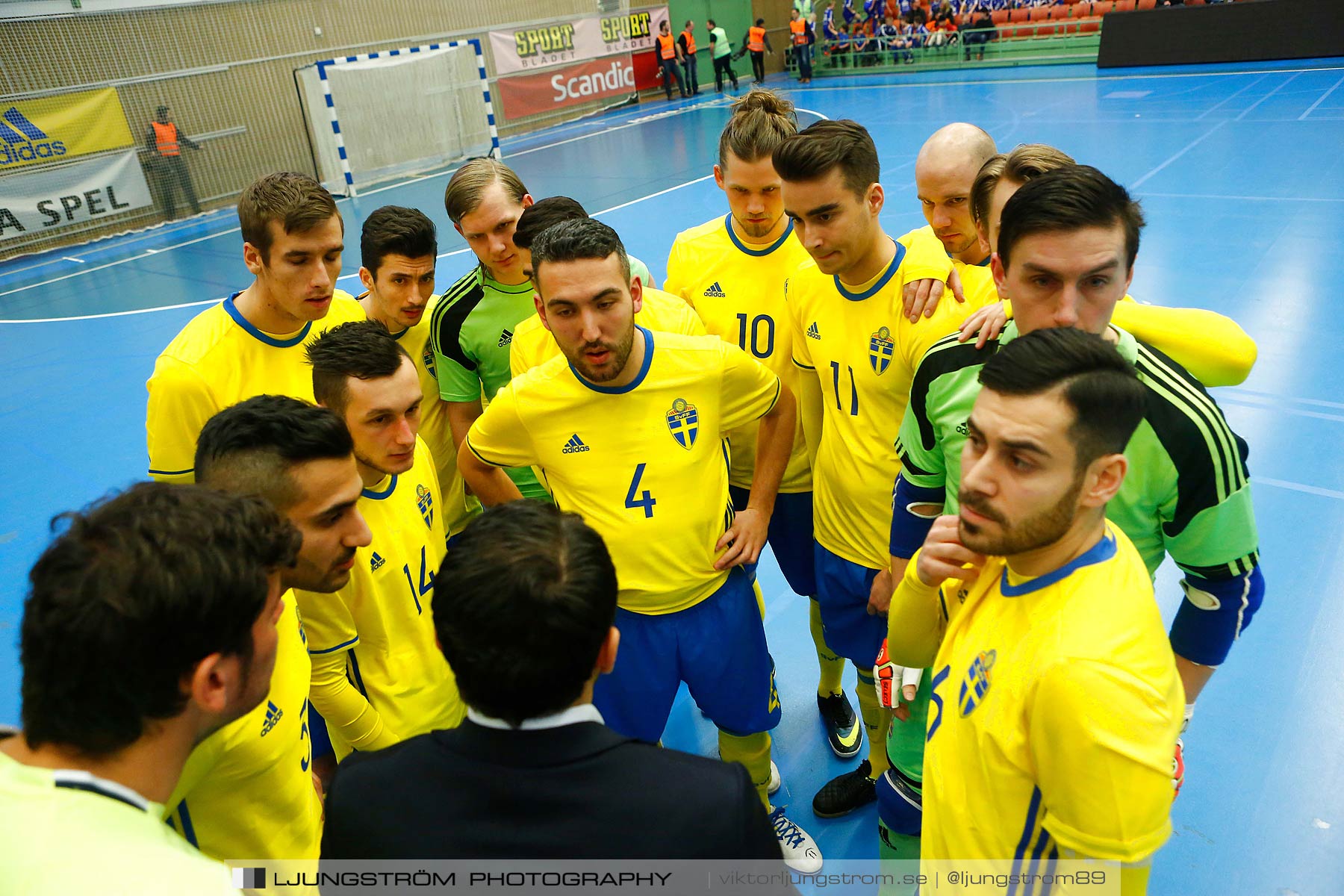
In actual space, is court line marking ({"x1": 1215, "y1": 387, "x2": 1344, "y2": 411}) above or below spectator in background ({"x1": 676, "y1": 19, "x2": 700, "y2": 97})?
below

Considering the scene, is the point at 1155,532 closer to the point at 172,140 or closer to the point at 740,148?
the point at 740,148

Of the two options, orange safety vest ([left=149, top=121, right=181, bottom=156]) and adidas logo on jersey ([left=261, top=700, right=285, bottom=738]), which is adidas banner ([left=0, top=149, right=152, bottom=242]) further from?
adidas logo on jersey ([left=261, top=700, right=285, bottom=738])

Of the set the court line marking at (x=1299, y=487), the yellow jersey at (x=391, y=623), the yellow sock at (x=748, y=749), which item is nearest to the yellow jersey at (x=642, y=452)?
the yellow jersey at (x=391, y=623)

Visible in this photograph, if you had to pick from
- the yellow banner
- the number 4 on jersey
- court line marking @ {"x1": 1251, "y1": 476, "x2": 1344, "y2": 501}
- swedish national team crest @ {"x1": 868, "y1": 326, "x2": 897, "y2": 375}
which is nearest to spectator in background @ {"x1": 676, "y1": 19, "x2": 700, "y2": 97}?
the yellow banner

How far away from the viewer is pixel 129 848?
4.45ft

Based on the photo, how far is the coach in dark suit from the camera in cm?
148

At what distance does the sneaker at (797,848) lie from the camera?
3586mm

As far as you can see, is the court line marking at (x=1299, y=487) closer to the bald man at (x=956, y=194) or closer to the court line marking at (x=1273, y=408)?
the court line marking at (x=1273, y=408)

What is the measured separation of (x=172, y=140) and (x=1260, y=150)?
20.7 metres

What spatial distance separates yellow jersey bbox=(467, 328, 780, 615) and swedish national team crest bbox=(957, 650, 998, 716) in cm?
134

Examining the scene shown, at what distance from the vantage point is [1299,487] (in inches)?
Answer: 221

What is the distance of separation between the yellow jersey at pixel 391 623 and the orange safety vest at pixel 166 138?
1887cm

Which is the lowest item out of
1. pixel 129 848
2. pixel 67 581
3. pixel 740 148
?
pixel 129 848

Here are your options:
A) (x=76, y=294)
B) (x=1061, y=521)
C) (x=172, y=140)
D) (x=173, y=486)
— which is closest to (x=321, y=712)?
(x=173, y=486)
